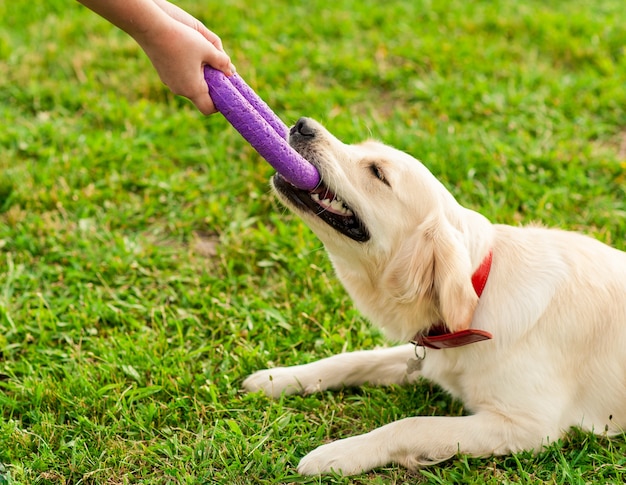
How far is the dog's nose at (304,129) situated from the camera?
114 inches

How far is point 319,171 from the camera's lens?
110 inches

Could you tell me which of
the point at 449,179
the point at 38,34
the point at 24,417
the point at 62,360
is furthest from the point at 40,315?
the point at 38,34

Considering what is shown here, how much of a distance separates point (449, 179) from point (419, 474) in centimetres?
206

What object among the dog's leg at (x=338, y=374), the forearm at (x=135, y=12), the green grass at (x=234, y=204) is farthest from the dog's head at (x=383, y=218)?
the forearm at (x=135, y=12)

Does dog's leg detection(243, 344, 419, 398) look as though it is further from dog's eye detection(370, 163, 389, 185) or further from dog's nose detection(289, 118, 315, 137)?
dog's nose detection(289, 118, 315, 137)

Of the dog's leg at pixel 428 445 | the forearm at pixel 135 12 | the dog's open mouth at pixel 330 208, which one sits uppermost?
the forearm at pixel 135 12

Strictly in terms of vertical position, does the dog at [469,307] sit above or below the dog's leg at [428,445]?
above

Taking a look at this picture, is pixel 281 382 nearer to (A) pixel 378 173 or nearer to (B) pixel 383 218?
(B) pixel 383 218

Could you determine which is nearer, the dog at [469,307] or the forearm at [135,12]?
the forearm at [135,12]

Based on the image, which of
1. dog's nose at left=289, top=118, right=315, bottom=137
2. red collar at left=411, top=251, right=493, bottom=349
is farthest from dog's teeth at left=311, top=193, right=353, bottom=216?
red collar at left=411, top=251, right=493, bottom=349

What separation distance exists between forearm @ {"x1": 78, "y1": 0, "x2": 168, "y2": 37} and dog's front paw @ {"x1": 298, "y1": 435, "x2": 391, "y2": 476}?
160 cm

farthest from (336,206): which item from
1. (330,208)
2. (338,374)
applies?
(338,374)

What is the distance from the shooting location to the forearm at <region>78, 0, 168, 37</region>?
7.64 ft

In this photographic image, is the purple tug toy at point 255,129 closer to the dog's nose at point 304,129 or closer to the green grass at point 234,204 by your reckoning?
the dog's nose at point 304,129
